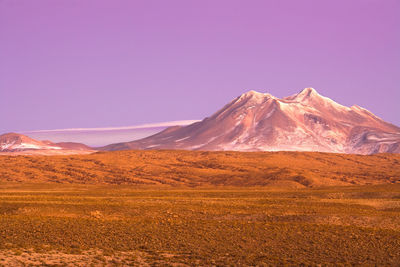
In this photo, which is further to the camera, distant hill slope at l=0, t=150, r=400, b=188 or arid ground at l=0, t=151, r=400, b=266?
distant hill slope at l=0, t=150, r=400, b=188

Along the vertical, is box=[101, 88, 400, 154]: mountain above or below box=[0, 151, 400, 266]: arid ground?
above

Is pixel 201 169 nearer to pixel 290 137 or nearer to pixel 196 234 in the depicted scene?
pixel 196 234

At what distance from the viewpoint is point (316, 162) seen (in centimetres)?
11038

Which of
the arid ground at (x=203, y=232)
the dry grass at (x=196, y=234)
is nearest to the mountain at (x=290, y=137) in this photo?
the arid ground at (x=203, y=232)

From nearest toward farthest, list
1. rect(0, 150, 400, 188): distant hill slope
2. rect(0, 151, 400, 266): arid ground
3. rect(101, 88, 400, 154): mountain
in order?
1. rect(0, 151, 400, 266): arid ground
2. rect(0, 150, 400, 188): distant hill slope
3. rect(101, 88, 400, 154): mountain

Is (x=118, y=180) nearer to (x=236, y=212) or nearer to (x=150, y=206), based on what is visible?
(x=150, y=206)

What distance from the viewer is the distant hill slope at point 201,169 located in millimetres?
71875

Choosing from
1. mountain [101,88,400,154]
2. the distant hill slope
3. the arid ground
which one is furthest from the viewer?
mountain [101,88,400,154]

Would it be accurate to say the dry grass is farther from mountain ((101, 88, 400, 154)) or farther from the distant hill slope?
mountain ((101, 88, 400, 154))

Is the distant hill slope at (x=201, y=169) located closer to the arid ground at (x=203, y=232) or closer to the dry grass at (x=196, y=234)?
the arid ground at (x=203, y=232)

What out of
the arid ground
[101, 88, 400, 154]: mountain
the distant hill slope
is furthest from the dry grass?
[101, 88, 400, 154]: mountain

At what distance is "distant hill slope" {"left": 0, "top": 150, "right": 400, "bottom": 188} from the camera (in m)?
71.9

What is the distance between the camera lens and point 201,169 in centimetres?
8556

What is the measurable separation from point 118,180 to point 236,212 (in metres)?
43.7
